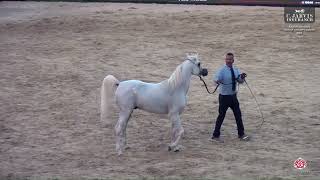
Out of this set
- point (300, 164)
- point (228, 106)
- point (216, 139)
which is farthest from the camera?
point (216, 139)

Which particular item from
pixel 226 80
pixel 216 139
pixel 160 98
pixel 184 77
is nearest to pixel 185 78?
pixel 184 77

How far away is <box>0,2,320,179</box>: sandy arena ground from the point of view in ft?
36.3

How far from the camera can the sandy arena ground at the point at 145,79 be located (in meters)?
11.1

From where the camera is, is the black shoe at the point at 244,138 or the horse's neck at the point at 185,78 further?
the black shoe at the point at 244,138

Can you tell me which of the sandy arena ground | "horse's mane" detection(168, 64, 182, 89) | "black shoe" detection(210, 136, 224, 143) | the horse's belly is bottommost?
"black shoe" detection(210, 136, 224, 143)

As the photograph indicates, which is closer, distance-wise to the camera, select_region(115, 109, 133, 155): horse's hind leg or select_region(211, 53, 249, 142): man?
select_region(115, 109, 133, 155): horse's hind leg

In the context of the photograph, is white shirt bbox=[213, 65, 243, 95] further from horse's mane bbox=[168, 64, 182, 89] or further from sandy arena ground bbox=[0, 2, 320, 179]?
sandy arena ground bbox=[0, 2, 320, 179]

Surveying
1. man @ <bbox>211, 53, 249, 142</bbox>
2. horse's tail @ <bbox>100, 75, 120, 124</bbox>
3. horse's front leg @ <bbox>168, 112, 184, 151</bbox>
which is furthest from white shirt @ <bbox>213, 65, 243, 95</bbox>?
horse's tail @ <bbox>100, 75, 120, 124</bbox>

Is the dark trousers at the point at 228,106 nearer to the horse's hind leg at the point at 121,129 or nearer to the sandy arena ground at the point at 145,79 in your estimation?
the sandy arena ground at the point at 145,79

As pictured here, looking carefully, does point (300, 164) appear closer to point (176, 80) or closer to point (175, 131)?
point (175, 131)

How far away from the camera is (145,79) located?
52.4ft

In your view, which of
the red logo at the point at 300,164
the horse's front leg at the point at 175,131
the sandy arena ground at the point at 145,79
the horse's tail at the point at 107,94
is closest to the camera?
the red logo at the point at 300,164

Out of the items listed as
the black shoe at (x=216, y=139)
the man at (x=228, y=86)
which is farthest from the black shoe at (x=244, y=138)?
the black shoe at (x=216, y=139)

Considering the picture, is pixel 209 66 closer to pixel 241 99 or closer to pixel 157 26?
pixel 241 99
